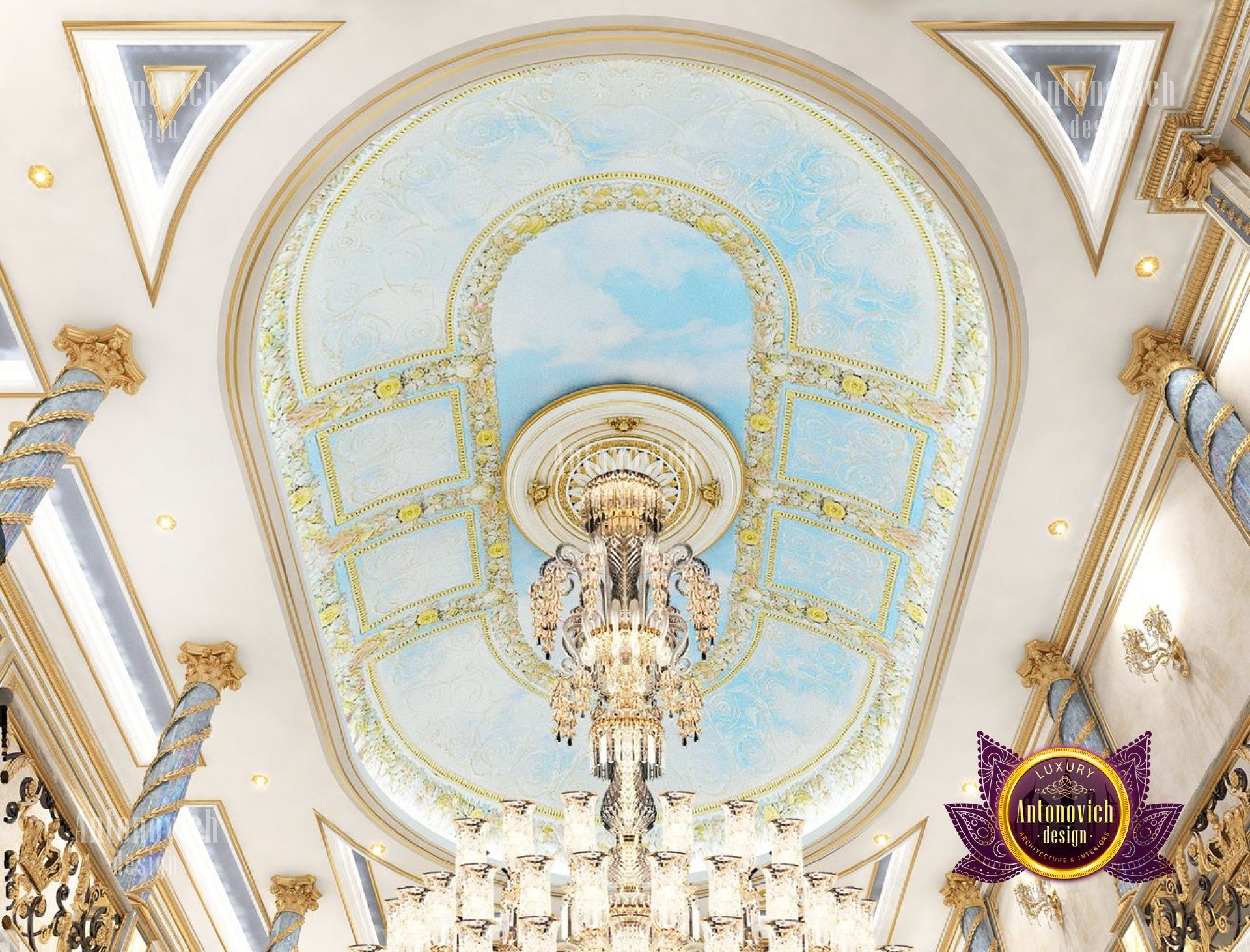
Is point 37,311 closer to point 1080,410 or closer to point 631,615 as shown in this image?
point 631,615

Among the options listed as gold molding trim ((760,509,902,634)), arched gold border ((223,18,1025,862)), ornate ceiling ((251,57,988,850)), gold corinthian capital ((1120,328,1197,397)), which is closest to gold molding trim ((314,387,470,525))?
ornate ceiling ((251,57,988,850))

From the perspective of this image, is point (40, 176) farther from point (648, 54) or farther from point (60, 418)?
point (648, 54)

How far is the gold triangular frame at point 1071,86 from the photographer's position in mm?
6270

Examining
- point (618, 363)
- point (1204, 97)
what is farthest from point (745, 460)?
point (1204, 97)

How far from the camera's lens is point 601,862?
265 inches

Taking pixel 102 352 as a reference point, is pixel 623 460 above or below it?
above

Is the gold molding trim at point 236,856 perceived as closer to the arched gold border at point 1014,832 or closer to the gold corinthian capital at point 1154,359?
the arched gold border at point 1014,832

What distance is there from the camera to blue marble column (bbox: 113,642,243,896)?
286 inches

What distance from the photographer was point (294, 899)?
10656mm

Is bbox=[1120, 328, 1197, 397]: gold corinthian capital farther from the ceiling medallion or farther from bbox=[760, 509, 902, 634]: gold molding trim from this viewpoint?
the ceiling medallion

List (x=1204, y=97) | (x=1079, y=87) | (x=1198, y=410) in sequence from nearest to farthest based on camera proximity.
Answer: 1. (x=1204, y=97)
2. (x=1079, y=87)
3. (x=1198, y=410)

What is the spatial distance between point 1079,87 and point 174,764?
302 inches

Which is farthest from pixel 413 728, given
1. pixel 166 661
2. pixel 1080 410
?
pixel 1080 410

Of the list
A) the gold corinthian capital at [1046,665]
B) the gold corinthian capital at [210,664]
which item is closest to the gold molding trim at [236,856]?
the gold corinthian capital at [210,664]
